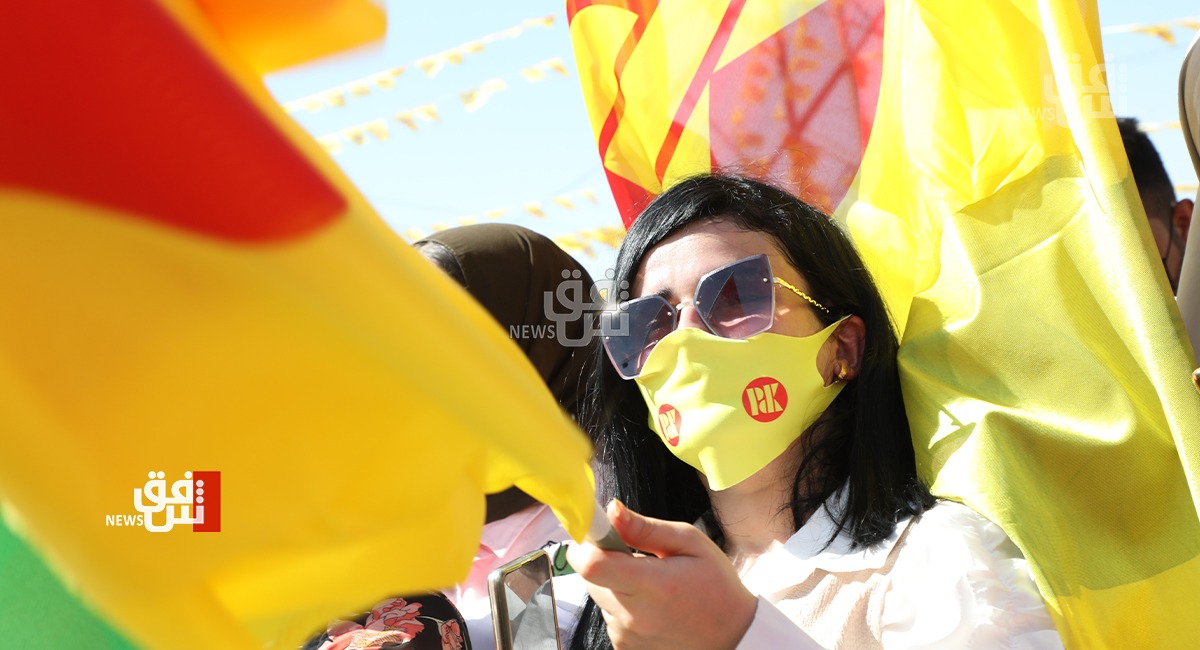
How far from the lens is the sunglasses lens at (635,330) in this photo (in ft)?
6.17

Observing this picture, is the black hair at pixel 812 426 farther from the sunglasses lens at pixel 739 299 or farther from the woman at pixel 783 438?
the sunglasses lens at pixel 739 299

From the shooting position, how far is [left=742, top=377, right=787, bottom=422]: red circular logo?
1779mm

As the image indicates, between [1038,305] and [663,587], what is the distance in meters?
1.04

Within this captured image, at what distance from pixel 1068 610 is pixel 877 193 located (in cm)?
113

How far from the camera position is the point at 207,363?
2.25 ft

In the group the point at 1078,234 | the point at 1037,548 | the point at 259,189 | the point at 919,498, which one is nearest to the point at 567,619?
the point at 919,498

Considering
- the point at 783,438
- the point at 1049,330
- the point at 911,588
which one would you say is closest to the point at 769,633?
the point at 911,588

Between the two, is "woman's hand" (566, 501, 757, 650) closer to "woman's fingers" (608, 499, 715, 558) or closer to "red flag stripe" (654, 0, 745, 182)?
"woman's fingers" (608, 499, 715, 558)

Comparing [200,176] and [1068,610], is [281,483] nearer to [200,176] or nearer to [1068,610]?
[200,176]
